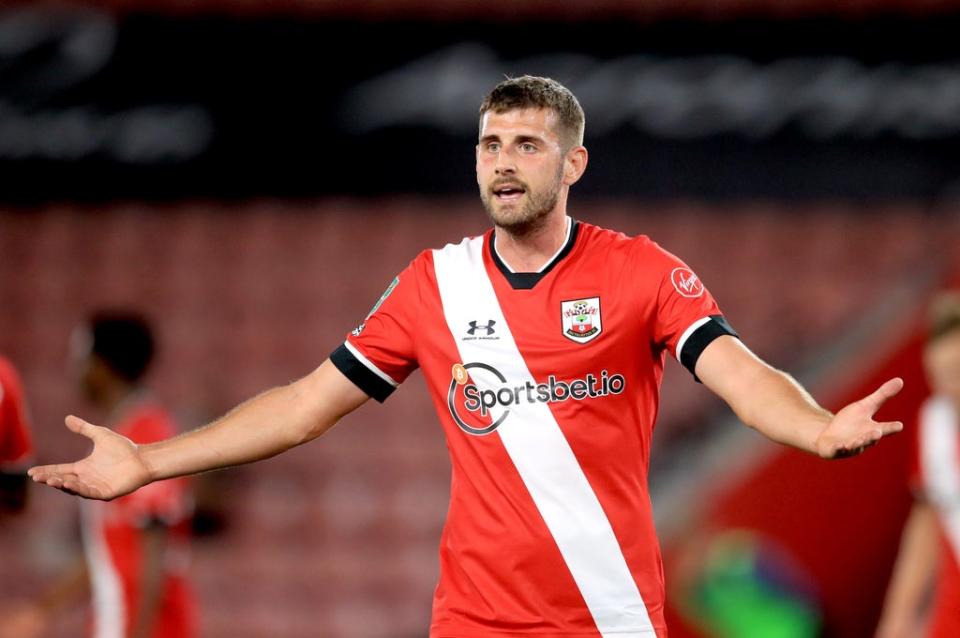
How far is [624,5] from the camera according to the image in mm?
10180

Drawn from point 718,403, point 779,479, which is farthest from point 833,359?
point 718,403

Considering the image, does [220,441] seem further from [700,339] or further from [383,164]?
[383,164]

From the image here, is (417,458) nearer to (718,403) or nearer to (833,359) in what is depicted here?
(718,403)

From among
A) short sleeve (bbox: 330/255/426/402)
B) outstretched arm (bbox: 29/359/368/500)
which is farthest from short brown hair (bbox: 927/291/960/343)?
outstretched arm (bbox: 29/359/368/500)

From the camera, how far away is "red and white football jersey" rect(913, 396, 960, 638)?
16.2 ft

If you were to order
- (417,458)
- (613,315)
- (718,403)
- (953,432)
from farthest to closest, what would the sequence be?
(417,458)
(718,403)
(953,432)
(613,315)

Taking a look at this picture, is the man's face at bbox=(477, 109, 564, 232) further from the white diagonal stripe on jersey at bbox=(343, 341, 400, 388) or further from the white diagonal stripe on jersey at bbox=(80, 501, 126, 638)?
the white diagonal stripe on jersey at bbox=(80, 501, 126, 638)

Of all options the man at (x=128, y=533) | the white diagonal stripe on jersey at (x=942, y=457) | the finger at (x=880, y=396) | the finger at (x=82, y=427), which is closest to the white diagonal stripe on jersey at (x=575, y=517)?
the finger at (x=880, y=396)

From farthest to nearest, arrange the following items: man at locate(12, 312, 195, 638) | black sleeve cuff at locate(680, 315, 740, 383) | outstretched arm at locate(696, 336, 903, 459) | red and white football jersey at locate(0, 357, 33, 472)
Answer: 1. man at locate(12, 312, 195, 638)
2. red and white football jersey at locate(0, 357, 33, 472)
3. black sleeve cuff at locate(680, 315, 740, 383)
4. outstretched arm at locate(696, 336, 903, 459)

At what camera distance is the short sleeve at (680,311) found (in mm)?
3414

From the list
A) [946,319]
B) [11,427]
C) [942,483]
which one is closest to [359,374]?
[11,427]

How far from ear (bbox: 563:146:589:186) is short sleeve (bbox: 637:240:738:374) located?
A: 0.97 feet

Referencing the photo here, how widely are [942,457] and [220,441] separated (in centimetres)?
284

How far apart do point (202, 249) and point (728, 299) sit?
3.87 m
